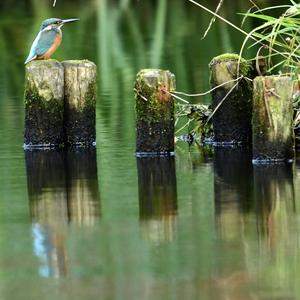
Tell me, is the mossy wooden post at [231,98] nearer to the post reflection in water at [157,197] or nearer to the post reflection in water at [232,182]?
the post reflection in water at [232,182]

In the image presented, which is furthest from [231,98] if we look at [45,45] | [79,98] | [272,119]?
[45,45]

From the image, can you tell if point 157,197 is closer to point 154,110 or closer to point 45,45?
point 154,110

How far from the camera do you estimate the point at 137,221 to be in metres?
9.41

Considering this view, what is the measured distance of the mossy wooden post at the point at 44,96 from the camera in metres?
12.5

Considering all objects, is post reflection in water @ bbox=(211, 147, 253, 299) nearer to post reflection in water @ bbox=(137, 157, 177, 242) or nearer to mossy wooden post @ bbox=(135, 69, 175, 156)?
post reflection in water @ bbox=(137, 157, 177, 242)

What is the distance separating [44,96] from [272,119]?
2.48 m

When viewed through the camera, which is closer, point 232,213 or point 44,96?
point 232,213

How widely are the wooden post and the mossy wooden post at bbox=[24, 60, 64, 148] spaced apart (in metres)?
2.17

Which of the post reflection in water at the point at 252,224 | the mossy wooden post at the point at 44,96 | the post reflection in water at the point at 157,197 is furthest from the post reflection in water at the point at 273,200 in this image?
the mossy wooden post at the point at 44,96

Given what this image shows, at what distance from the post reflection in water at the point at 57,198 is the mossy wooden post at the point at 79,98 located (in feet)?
0.76

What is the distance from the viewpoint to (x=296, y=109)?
39.8 feet

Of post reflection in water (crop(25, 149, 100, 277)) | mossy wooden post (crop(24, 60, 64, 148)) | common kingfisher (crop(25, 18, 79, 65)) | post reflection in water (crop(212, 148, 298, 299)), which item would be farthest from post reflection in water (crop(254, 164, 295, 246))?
common kingfisher (crop(25, 18, 79, 65))

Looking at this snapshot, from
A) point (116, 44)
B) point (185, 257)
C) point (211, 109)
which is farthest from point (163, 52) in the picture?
point (185, 257)

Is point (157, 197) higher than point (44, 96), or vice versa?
point (44, 96)
